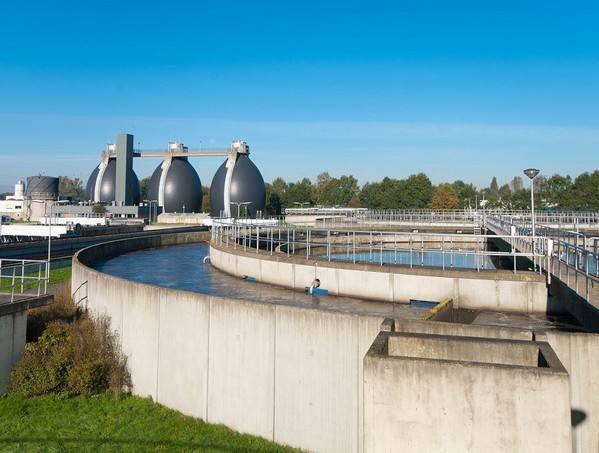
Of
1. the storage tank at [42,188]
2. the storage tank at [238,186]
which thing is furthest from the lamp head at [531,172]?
the storage tank at [42,188]

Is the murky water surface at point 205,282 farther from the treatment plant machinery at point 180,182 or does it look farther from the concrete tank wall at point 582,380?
the treatment plant machinery at point 180,182

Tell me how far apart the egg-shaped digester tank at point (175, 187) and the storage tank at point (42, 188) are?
2515 cm

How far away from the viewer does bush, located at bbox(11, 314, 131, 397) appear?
41.9ft

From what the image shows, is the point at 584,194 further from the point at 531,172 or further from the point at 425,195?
the point at 531,172

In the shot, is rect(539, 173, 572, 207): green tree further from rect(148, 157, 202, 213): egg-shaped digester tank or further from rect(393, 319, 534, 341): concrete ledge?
rect(393, 319, 534, 341): concrete ledge

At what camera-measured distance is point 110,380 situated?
12.9 m

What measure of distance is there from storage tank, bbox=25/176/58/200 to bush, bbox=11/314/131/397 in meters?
91.9

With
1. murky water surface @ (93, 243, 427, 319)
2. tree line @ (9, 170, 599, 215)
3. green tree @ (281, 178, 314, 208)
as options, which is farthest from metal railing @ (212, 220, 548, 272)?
green tree @ (281, 178, 314, 208)

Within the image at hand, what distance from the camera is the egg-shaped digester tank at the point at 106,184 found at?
291 ft

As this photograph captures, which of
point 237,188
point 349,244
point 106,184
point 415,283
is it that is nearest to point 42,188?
point 106,184

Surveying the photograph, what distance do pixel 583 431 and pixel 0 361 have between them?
518 inches

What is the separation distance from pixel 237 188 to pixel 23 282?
6545cm

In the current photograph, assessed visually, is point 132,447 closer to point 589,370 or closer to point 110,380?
point 110,380

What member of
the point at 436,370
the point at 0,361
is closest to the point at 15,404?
the point at 0,361
